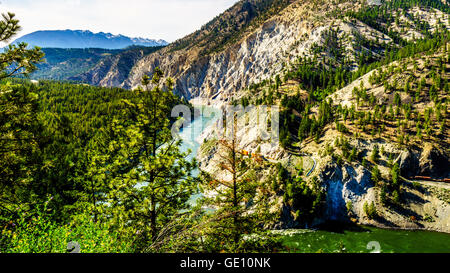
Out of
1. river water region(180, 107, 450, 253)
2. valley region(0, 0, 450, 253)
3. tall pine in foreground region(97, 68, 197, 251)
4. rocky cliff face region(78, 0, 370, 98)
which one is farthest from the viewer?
rocky cliff face region(78, 0, 370, 98)

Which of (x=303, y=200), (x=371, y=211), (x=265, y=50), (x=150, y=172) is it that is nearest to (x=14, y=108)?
(x=150, y=172)

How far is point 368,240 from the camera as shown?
41.0 metres

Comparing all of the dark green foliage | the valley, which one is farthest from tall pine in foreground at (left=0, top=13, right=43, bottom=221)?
the dark green foliage

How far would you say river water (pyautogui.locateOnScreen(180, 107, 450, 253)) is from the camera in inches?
1503

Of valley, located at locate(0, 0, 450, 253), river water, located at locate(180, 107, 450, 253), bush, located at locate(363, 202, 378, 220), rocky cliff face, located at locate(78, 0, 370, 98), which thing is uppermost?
rocky cliff face, located at locate(78, 0, 370, 98)

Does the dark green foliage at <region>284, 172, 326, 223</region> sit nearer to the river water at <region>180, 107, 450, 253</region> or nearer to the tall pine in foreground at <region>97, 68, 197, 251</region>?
the river water at <region>180, 107, 450, 253</region>

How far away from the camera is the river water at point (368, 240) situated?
38.2m

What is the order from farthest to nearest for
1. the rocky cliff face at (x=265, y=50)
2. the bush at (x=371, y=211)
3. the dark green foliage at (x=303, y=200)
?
the rocky cliff face at (x=265, y=50) < the bush at (x=371, y=211) < the dark green foliage at (x=303, y=200)

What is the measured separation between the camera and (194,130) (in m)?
119

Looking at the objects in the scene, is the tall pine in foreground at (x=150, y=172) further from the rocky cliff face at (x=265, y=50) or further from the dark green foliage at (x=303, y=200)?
the rocky cliff face at (x=265, y=50)

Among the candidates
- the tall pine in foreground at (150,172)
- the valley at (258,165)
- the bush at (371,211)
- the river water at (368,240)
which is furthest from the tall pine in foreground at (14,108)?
the bush at (371,211)

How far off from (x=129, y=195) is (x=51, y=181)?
1922 centimetres

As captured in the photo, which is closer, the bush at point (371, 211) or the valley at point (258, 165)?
the valley at point (258, 165)
